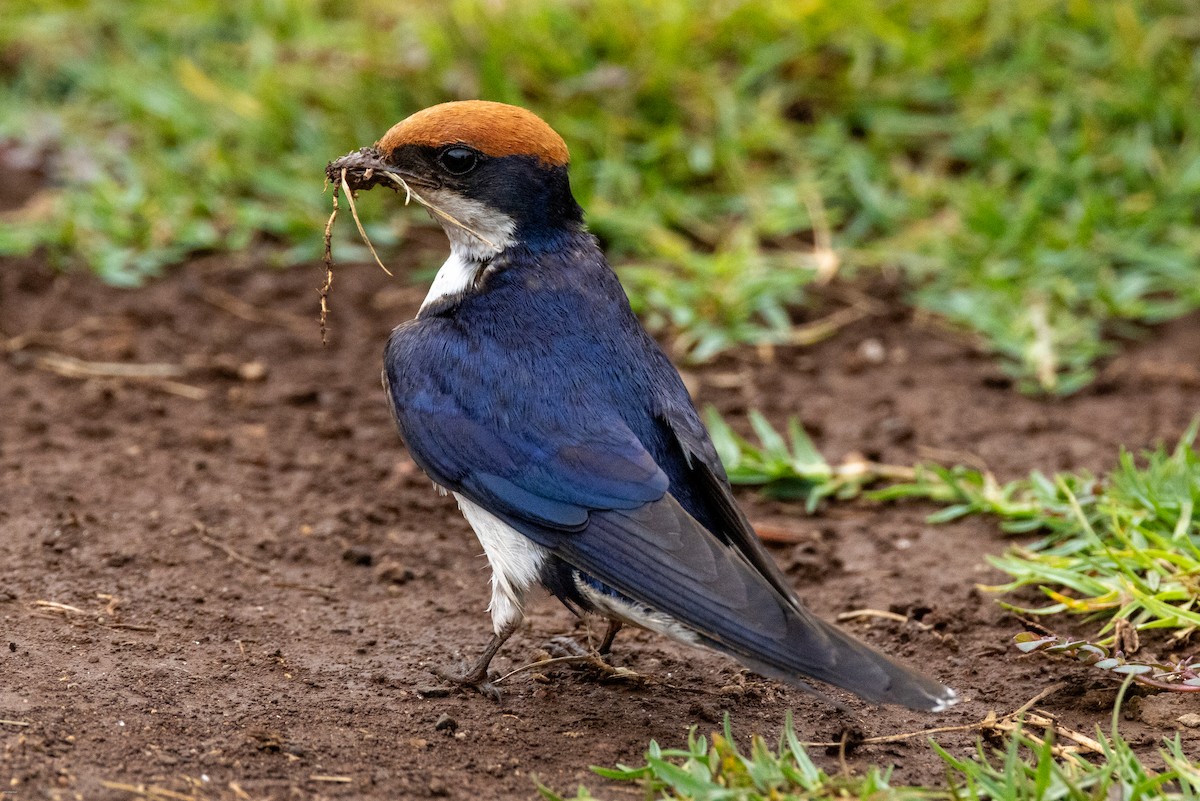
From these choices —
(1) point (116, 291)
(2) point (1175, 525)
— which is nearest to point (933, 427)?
(2) point (1175, 525)

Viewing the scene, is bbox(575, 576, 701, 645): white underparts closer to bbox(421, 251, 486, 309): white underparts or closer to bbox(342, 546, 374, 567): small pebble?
bbox(421, 251, 486, 309): white underparts

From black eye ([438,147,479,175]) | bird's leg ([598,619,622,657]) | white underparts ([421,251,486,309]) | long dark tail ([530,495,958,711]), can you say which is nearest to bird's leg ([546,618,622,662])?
bird's leg ([598,619,622,657])

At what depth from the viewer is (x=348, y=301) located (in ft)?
19.8

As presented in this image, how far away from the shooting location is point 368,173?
3.90 m

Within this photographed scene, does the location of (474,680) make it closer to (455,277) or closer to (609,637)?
(609,637)

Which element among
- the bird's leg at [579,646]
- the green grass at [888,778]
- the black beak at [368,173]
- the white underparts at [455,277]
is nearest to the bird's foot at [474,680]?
the bird's leg at [579,646]

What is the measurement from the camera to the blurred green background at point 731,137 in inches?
240

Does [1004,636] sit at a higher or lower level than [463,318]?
lower

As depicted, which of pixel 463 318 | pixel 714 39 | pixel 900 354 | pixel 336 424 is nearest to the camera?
pixel 463 318

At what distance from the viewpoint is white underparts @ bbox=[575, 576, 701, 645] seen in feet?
10.8

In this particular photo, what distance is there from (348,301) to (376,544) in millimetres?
1853

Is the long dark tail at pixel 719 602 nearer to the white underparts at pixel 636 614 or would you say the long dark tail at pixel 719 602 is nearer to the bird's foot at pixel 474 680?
the white underparts at pixel 636 614

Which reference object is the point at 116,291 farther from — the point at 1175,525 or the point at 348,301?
the point at 1175,525

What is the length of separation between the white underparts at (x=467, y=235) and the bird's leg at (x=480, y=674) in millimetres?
967
